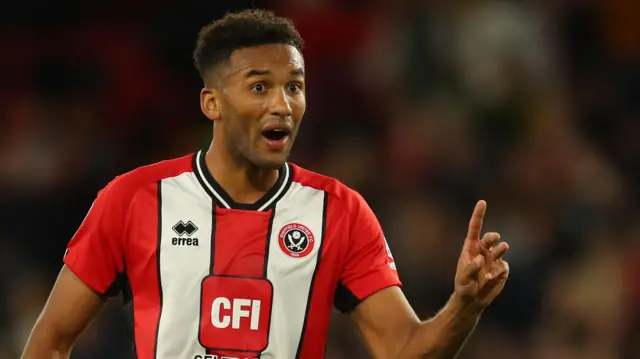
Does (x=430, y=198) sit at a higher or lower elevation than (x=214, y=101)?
lower

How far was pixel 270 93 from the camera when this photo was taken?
142 inches

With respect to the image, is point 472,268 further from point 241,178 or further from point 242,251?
point 241,178

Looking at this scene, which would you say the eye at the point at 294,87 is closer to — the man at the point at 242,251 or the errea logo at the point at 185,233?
the man at the point at 242,251

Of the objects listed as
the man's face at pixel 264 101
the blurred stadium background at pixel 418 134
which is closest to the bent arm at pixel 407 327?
the man's face at pixel 264 101

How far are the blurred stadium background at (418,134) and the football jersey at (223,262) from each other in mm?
2406

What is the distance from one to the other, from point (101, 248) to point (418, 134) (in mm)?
4082

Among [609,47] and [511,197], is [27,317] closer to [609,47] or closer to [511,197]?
[511,197]

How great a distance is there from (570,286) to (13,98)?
4.46m

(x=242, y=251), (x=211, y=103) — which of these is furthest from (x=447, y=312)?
(x=211, y=103)

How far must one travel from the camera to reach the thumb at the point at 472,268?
3.19m

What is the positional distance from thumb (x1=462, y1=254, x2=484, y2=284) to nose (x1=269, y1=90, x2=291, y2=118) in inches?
31.5

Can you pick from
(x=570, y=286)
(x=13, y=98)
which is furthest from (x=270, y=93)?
(x=13, y=98)

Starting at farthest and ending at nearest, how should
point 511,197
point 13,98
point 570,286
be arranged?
1. point 13,98
2. point 511,197
3. point 570,286

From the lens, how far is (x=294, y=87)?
11.9 feet
